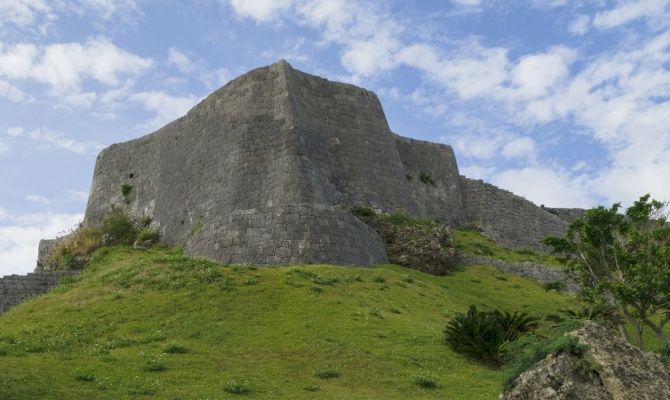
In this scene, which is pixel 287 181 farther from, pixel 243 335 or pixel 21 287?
pixel 243 335

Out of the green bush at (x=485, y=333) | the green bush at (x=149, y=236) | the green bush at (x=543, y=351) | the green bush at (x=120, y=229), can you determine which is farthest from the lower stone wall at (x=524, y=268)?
the green bush at (x=543, y=351)

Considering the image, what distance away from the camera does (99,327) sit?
1936 centimetres

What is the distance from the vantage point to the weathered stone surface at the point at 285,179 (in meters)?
28.0

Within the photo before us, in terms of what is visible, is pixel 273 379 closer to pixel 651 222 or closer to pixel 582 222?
pixel 582 222

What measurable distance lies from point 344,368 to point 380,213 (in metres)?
18.2

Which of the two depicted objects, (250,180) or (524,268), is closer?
(250,180)

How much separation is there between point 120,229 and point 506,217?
22.4m

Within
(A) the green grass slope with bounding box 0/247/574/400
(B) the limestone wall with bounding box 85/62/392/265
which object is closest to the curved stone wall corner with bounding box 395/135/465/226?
(B) the limestone wall with bounding box 85/62/392/265

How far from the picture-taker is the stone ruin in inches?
1105

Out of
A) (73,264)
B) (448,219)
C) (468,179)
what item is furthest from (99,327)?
(468,179)

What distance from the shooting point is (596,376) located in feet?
26.5

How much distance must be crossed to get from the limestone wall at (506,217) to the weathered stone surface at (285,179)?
85 millimetres

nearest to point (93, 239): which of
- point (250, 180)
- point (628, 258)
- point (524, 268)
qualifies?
point (250, 180)

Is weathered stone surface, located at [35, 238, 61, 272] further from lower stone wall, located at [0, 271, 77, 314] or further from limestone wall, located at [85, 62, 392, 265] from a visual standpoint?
lower stone wall, located at [0, 271, 77, 314]
